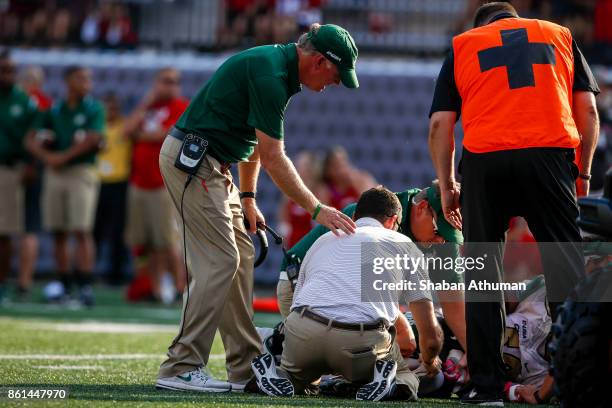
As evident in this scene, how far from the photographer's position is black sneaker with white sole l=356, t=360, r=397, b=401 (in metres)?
5.71

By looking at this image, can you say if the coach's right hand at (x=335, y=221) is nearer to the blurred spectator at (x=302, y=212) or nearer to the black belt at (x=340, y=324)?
the black belt at (x=340, y=324)

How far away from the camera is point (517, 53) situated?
5.63m

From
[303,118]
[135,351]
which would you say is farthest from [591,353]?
[303,118]

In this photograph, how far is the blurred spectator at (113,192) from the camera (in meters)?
14.7

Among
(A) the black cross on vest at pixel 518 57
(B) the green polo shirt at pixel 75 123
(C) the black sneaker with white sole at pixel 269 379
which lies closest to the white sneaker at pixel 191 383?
(C) the black sneaker with white sole at pixel 269 379

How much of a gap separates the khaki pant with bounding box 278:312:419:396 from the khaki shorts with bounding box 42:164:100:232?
6978mm

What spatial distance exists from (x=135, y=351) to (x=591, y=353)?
14.1 feet

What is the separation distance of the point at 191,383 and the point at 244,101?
1486mm

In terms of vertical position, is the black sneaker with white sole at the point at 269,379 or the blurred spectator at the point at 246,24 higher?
the blurred spectator at the point at 246,24

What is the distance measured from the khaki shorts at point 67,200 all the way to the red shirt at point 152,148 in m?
0.62

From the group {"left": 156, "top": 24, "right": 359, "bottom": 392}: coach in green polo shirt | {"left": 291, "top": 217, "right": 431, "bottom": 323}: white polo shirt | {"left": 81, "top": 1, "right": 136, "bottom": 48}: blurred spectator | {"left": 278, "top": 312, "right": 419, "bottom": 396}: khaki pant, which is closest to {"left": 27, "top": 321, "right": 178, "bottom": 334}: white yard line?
{"left": 156, "top": 24, "right": 359, "bottom": 392}: coach in green polo shirt

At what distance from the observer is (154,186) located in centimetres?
1291

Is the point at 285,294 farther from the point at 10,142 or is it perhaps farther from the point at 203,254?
the point at 10,142

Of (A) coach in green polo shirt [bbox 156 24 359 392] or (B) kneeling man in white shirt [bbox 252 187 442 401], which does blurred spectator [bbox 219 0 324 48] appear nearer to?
(A) coach in green polo shirt [bbox 156 24 359 392]
